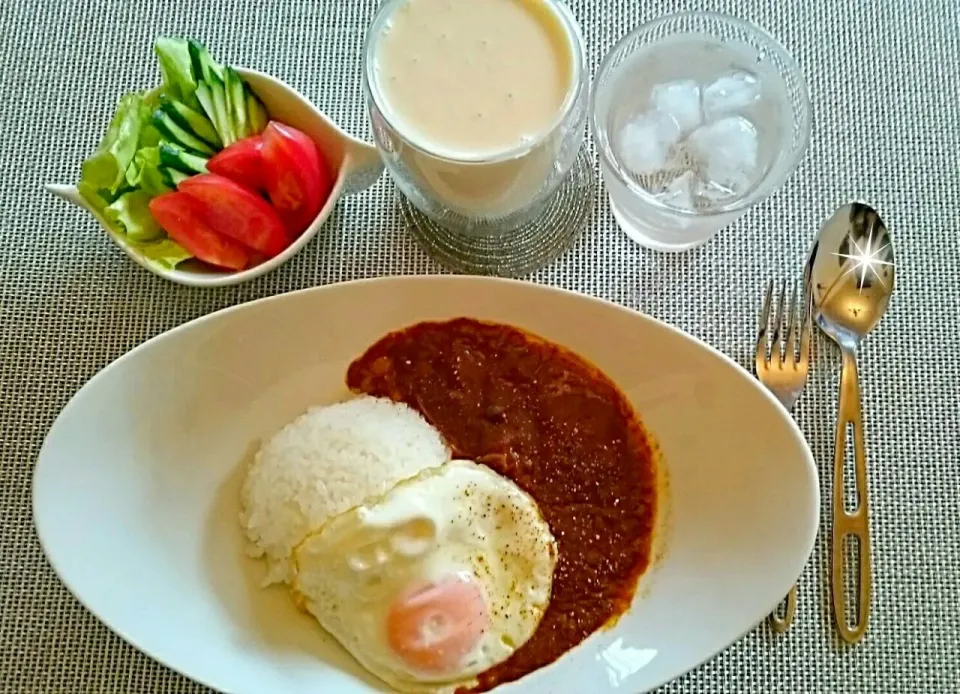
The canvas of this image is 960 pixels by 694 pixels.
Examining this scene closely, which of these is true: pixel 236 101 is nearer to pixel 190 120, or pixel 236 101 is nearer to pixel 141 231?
pixel 190 120

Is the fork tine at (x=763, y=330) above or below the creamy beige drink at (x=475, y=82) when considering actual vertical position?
below

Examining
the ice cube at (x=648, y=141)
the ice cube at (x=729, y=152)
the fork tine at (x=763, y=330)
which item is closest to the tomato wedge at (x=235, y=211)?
the ice cube at (x=648, y=141)

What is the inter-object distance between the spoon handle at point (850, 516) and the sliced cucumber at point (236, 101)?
1.06m

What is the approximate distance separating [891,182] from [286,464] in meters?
1.15

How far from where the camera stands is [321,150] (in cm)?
143

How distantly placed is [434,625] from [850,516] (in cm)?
68

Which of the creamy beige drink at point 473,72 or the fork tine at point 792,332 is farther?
the fork tine at point 792,332

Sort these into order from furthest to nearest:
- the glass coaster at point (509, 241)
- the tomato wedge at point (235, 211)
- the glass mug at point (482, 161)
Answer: the glass coaster at point (509, 241), the tomato wedge at point (235, 211), the glass mug at point (482, 161)

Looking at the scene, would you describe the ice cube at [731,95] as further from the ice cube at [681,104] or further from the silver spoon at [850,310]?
the silver spoon at [850,310]

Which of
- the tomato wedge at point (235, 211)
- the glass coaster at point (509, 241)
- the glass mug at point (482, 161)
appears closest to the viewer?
the glass mug at point (482, 161)

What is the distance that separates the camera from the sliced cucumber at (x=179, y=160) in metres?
1.37

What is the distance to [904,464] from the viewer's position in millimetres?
1435

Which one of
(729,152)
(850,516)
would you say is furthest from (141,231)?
(850,516)

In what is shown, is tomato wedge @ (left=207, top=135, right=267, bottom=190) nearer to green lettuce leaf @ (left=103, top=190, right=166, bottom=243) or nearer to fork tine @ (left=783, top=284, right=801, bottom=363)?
green lettuce leaf @ (left=103, top=190, right=166, bottom=243)
